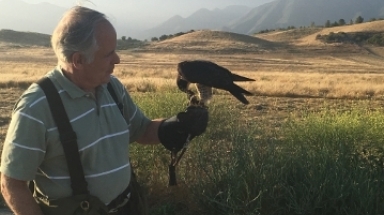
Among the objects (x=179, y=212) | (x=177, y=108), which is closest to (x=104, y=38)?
(x=179, y=212)

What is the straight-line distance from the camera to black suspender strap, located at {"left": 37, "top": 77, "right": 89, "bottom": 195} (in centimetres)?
188

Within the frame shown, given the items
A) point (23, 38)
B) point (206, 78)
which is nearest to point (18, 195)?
point (206, 78)

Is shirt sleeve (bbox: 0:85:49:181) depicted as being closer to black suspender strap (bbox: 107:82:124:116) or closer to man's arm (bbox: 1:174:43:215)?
man's arm (bbox: 1:174:43:215)

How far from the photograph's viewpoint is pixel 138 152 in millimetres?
4832

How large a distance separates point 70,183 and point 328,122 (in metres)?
3.27

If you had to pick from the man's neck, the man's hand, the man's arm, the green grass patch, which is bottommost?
the green grass patch

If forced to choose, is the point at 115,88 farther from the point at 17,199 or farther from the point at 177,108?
the point at 177,108

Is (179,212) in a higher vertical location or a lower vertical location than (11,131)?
lower

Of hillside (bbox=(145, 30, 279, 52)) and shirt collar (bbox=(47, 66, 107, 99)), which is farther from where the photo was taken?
hillside (bbox=(145, 30, 279, 52))

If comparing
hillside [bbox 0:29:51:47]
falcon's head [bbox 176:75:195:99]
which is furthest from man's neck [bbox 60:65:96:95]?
hillside [bbox 0:29:51:47]

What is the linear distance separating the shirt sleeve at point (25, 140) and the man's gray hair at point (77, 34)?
0.23m

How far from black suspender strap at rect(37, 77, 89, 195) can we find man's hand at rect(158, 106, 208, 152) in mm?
686

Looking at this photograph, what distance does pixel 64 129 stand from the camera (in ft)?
6.19

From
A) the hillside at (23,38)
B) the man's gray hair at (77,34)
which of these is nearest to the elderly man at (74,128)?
the man's gray hair at (77,34)
